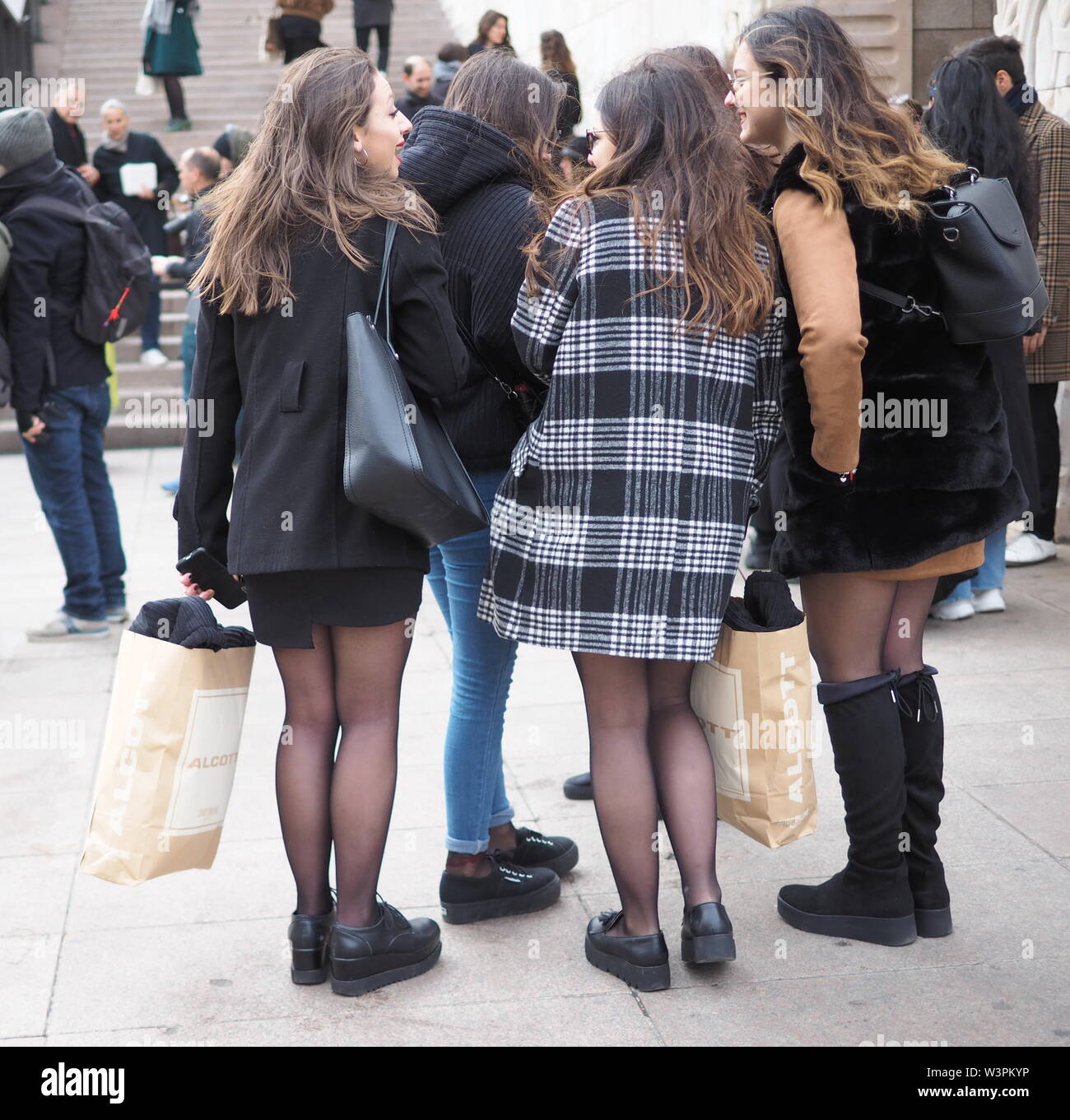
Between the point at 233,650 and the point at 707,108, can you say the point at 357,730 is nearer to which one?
the point at 233,650

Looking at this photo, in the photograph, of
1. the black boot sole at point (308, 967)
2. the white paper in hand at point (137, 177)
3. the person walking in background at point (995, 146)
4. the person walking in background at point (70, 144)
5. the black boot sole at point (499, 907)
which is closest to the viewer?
the black boot sole at point (308, 967)

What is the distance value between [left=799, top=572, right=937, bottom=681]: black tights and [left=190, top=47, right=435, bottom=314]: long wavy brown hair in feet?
3.96

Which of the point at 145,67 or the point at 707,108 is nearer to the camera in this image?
the point at 707,108

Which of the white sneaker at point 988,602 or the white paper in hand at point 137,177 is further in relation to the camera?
the white paper in hand at point 137,177

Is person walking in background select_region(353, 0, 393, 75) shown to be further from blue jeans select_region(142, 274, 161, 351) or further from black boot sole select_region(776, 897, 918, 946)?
black boot sole select_region(776, 897, 918, 946)

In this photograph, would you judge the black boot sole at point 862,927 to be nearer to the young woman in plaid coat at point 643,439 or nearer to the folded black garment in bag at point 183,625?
the young woman in plaid coat at point 643,439

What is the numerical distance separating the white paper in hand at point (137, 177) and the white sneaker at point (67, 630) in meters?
6.54

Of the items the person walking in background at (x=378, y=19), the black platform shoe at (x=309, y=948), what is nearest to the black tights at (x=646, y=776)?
→ the black platform shoe at (x=309, y=948)

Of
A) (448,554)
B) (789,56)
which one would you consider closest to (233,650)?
(448,554)

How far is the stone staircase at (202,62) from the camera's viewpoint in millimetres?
15008

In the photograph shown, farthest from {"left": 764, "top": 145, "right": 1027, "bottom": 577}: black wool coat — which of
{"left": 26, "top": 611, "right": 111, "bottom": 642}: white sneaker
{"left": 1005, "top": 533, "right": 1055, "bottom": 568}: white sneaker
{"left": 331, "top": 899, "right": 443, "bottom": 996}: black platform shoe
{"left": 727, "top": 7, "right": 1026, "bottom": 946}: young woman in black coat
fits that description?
{"left": 26, "top": 611, "right": 111, "bottom": 642}: white sneaker

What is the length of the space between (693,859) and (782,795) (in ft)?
0.78

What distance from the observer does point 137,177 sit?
1186cm

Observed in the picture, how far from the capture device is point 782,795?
3.13 m
